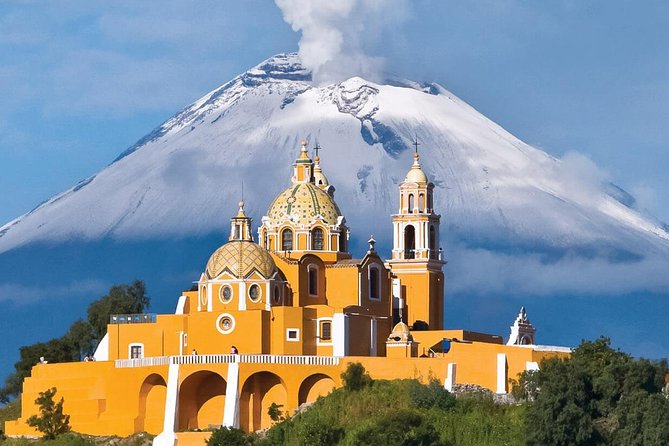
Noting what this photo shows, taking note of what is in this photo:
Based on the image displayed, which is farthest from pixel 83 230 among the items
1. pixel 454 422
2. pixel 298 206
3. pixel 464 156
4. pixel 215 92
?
pixel 454 422

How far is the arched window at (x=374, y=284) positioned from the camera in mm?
76625

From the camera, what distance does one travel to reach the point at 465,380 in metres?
70.4

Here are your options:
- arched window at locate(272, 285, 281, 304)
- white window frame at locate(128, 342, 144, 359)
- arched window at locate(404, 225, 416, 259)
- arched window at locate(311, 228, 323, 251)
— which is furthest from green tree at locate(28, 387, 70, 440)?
arched window at locate(404, 225, 416, 259)

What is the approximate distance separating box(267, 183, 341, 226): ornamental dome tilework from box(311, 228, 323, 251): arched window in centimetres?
38

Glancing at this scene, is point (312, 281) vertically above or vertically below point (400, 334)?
above

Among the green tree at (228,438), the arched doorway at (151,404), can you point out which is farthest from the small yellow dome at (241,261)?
the green tree at (228,438)

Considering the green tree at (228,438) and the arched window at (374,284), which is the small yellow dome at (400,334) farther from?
the green tree at (228,438)

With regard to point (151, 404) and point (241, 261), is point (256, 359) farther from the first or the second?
point (151, 404)

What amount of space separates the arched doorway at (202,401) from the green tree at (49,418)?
4541mm

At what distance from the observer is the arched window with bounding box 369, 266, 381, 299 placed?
76.6m

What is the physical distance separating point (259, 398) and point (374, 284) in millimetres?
7625

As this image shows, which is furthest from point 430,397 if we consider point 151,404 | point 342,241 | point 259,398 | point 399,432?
point 342,241

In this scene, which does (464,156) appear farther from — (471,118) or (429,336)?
(429,336)

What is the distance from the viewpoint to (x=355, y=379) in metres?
69.2
